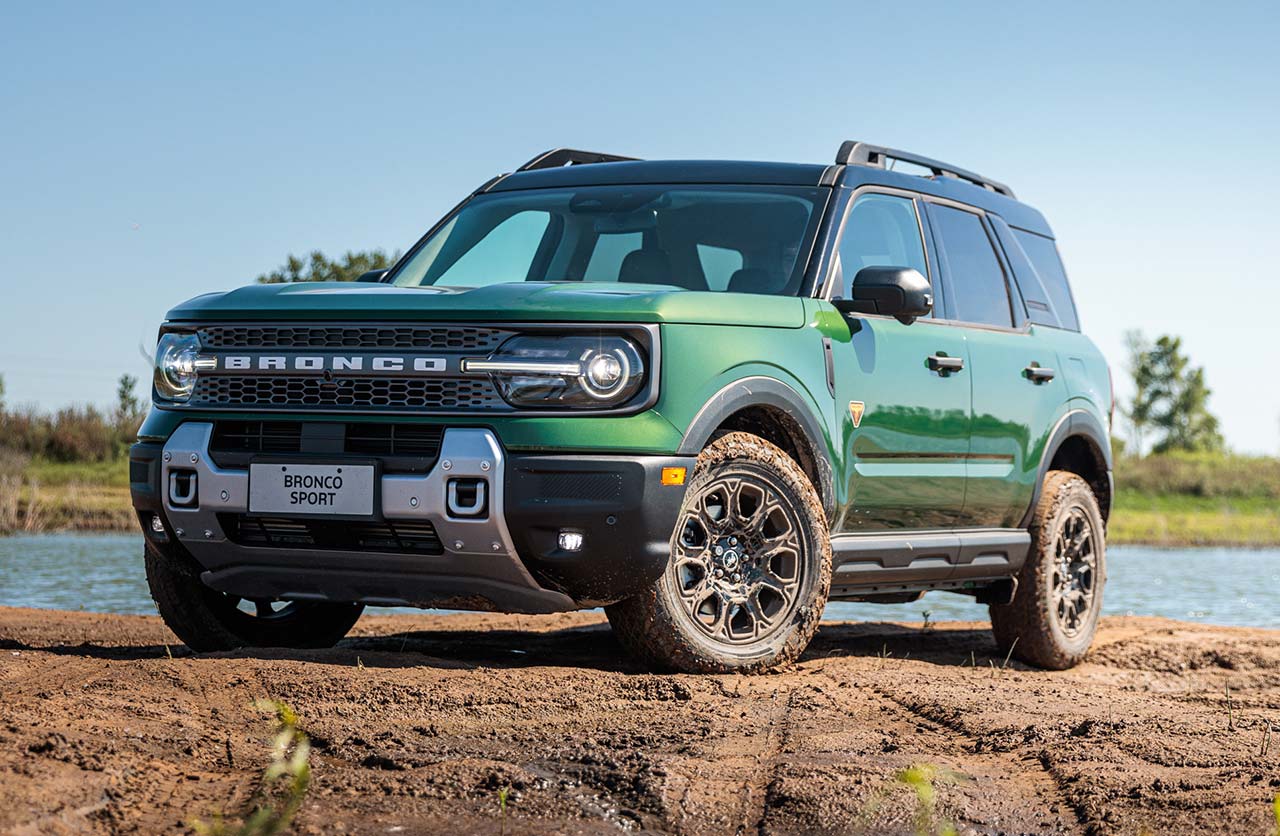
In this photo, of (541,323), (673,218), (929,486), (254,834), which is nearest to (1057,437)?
(929,486)

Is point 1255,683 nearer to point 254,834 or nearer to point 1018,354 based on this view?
point 1018,354

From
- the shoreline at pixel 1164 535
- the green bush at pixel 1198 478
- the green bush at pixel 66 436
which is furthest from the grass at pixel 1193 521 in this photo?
the green bush at pixel 66 436

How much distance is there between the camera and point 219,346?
225 inches

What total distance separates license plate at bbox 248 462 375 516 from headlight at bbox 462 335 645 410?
20.9 inches

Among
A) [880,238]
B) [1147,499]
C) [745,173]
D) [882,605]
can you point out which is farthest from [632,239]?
[1147,499]

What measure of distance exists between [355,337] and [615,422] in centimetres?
96

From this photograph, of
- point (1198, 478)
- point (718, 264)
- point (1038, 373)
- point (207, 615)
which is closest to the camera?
point (207, 615)

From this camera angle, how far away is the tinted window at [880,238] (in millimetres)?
6633

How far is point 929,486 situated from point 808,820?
334cm

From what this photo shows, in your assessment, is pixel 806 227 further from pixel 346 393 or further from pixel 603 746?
pixel 603 746

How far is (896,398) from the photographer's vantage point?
659 centimetres

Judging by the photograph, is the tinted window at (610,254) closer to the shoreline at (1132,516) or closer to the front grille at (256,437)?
the front grille at (256,437)

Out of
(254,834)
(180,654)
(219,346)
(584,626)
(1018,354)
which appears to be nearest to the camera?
(254,834)

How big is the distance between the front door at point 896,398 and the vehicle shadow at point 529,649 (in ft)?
2.55
